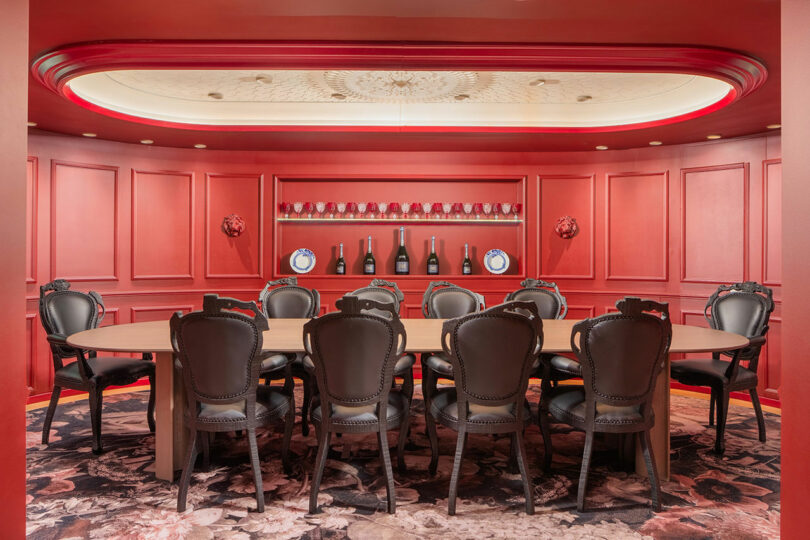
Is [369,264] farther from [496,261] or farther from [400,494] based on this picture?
[400,494]

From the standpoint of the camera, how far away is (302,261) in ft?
19.1

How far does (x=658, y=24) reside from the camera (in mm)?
2801

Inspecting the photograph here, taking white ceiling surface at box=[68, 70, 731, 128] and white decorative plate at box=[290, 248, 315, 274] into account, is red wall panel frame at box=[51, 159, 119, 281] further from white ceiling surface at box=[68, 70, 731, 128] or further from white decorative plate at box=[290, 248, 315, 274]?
white decorative plate at box=[290, 248, 315, 274]

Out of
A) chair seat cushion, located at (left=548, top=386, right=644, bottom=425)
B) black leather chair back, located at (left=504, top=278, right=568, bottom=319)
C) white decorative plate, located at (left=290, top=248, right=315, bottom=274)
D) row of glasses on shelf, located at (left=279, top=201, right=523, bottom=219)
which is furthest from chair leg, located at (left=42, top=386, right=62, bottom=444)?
black leather chair back, located at (left=504, top=278, right=568, bottom=319)

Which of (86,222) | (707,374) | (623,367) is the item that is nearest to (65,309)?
(86,222)

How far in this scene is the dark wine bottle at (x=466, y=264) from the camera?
5.84 meters

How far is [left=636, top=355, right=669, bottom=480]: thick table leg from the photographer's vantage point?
2889 mm

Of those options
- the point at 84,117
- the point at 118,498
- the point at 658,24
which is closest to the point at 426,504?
the point at 118,498

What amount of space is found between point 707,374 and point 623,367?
4.54ft

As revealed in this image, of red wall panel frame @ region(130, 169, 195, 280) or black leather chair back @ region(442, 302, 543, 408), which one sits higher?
red wall panel frame @ region(130, 169, 195, 280)

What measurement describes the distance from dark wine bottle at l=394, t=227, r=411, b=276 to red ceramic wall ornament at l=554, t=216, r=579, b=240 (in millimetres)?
1722

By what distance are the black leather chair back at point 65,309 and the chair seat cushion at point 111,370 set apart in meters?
0.29

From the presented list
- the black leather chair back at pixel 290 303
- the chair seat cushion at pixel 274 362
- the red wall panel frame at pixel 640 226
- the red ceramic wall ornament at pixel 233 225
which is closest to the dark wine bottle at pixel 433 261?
the black leather chair back at pixel 290 303

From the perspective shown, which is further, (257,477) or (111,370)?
(111,370)
